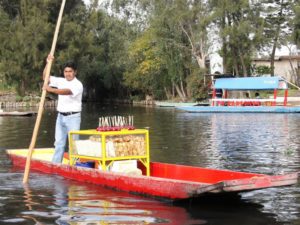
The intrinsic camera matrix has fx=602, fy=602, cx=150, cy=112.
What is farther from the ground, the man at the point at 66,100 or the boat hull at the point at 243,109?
the man at the point at 66,100

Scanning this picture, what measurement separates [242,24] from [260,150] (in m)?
35.8

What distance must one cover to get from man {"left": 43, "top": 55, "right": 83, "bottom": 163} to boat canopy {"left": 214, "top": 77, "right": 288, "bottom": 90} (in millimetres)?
32966

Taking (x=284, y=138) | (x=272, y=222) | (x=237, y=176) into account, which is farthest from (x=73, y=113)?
(x=284, y=138)

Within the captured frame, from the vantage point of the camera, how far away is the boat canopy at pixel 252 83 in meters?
43.8

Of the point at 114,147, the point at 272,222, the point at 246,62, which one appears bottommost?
the point at 272,222

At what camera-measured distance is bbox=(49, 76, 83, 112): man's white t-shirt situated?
11.9 meters

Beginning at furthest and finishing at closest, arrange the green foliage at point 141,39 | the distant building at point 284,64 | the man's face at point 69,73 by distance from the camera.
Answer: the distant building at point 284,64, the green foliage at point 141,39, the man's face at point 69,73

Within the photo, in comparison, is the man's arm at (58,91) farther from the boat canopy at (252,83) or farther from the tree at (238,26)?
the tree at (238,26)

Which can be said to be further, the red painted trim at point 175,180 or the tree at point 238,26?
the tree at point 238,26

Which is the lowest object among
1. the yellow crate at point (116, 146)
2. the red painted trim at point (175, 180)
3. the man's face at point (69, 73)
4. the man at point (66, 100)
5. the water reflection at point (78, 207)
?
the water reflection at point (78, 207)

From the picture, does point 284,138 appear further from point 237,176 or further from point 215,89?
point 215,89

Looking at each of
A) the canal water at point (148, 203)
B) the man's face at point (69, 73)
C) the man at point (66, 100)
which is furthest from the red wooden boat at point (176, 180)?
the man's face at point (69, 73)

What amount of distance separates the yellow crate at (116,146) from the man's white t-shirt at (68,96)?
96 cm

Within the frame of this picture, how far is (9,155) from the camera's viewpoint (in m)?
14.7
